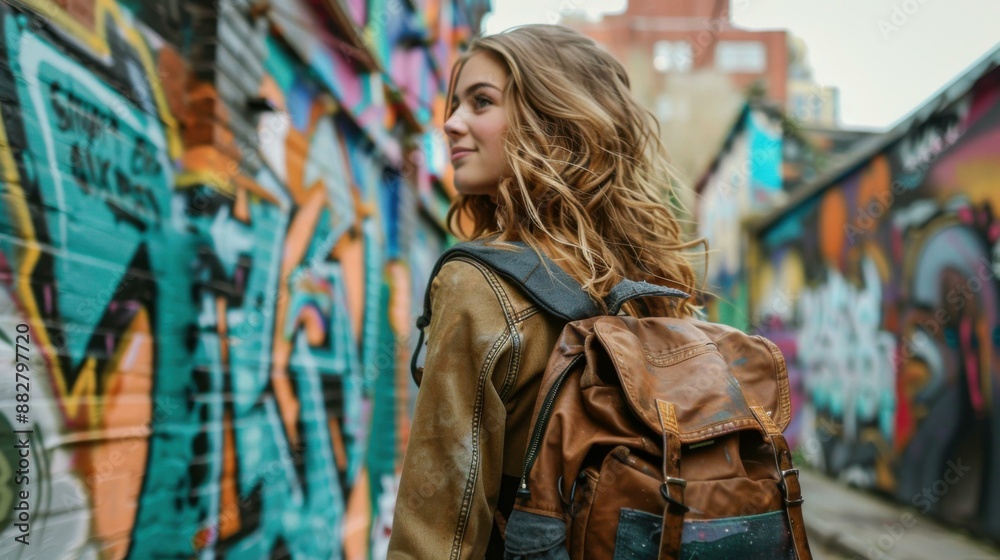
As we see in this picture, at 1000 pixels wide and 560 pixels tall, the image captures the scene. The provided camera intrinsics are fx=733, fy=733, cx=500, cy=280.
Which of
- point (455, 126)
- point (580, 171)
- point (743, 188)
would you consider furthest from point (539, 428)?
point (743, 188)

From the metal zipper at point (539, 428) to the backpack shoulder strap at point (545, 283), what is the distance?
0.15 meters

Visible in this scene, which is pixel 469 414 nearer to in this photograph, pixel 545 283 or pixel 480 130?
pixel 545 283

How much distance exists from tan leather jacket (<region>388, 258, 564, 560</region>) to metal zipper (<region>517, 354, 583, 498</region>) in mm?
99

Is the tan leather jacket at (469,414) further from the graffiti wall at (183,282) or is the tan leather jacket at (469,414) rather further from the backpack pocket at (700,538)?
the graffiti wall at (183,282)

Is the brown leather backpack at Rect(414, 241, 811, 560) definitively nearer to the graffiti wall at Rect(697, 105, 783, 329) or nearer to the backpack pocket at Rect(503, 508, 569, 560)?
the backpack pocket at Rect(503, 508, 569, 560)

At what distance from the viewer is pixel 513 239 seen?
1.72 metres

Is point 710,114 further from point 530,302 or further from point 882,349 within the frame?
point 530,302

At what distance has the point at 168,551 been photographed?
240 cm

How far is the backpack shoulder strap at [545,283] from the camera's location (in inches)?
58.7

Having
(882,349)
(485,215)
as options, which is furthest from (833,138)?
(485,215)

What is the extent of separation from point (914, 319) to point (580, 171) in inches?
251

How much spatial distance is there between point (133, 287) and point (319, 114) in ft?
6.08

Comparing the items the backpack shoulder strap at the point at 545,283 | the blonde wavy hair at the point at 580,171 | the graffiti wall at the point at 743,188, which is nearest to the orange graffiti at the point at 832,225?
the graffiti wall at the point at 743,188

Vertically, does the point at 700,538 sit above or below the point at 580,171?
below
